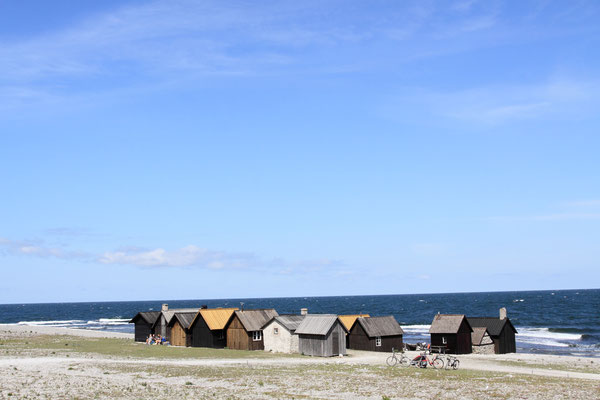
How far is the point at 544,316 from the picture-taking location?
149m

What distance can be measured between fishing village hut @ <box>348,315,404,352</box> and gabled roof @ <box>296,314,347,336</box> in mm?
6184

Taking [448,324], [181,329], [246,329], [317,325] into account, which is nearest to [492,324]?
[448,324]

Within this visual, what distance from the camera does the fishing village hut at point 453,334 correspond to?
2596 inches

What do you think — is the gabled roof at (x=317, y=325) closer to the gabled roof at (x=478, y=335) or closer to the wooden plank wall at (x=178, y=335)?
the gabled roof at (x=478, y=335)

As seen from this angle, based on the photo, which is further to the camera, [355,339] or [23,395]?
[355,339]

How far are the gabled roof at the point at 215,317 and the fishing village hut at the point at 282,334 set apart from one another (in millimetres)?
5270

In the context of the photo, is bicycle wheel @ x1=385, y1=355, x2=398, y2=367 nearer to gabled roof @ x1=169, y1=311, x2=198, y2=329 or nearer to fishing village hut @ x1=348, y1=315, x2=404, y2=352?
fishing village hut @ x1=348, y1=315, x2=404, y2=352

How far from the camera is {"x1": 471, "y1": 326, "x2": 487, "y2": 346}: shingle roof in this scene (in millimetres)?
67000

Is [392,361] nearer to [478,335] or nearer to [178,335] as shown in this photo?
[478,335]

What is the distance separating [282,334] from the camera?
65.3m

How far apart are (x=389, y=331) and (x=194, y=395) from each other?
3832cm

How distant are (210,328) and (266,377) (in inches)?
1166

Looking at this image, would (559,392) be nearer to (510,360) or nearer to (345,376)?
(345,376)

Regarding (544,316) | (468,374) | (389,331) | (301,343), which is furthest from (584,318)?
(468,374)
